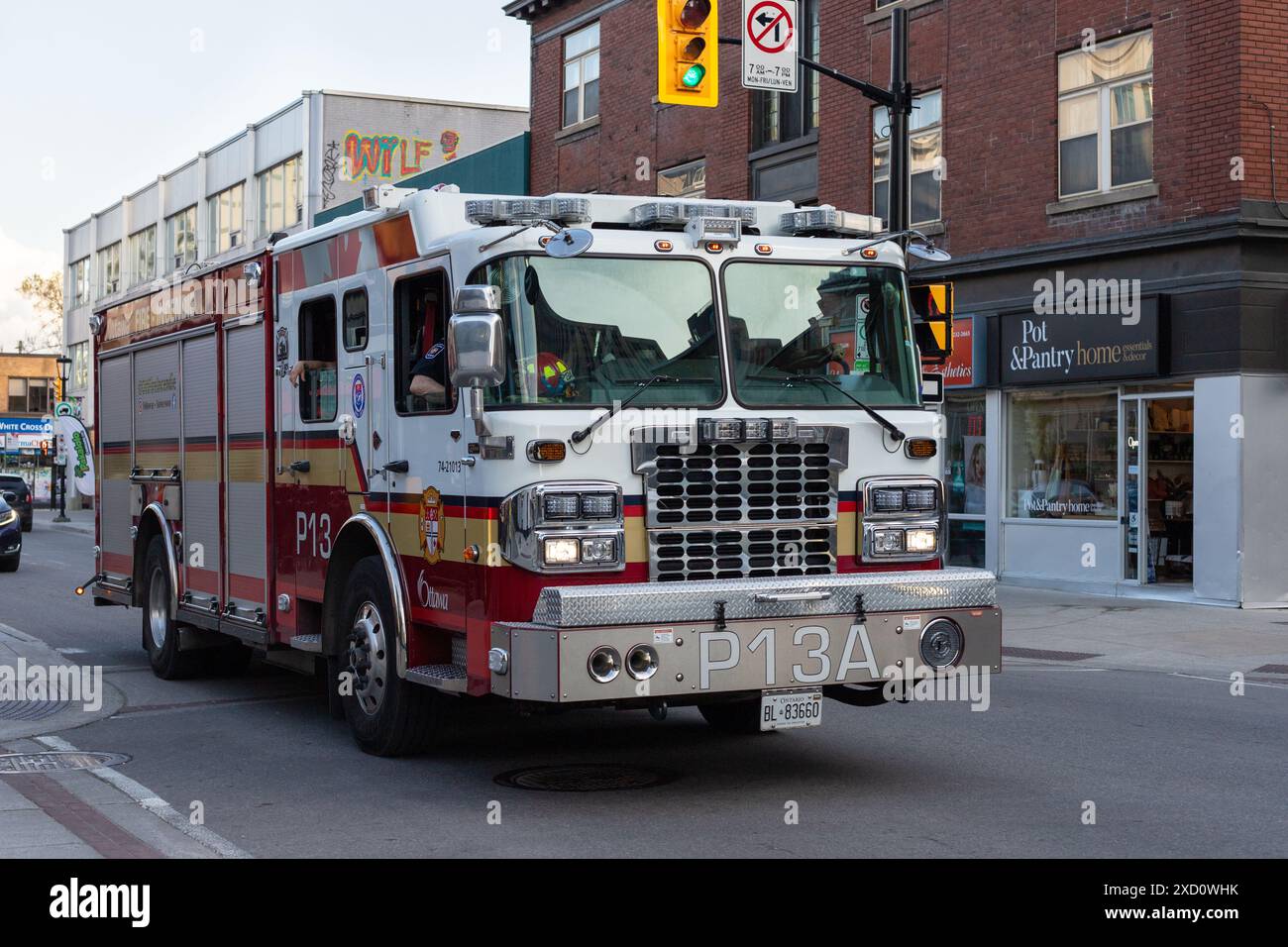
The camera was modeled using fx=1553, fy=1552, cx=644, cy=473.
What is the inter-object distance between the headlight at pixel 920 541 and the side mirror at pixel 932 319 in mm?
1159

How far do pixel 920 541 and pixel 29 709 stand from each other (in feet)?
21.6

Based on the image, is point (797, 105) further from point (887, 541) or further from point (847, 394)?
point (887, 541)

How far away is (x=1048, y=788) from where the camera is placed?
8.03 meters

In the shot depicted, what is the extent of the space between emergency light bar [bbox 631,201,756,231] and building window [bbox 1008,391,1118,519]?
12.8 m

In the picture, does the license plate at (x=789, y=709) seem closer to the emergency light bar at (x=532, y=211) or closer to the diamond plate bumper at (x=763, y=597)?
the diamond plate bumper at (x=763, y=597)

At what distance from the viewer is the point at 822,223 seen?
844 centimetres

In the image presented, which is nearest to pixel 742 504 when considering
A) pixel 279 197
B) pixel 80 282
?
pixel 279 197

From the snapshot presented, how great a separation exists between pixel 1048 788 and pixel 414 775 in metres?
3.36

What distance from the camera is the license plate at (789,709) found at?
7605mm

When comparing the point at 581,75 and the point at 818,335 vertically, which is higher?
the point at 581,75
